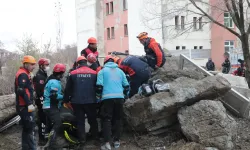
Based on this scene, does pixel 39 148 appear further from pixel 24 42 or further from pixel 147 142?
pixel 24 42

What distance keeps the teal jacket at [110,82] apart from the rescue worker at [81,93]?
→ 0.68ft

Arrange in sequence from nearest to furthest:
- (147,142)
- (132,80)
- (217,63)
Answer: (147,142), (132,80), (217,63)

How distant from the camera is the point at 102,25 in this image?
126 ft

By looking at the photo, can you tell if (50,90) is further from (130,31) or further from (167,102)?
(130,31)

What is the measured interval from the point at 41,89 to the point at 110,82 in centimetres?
175

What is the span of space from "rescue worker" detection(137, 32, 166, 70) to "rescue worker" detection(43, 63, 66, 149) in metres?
2.27

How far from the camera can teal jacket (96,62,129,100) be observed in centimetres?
602

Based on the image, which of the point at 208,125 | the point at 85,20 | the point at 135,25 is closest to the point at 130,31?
the point at 135,25

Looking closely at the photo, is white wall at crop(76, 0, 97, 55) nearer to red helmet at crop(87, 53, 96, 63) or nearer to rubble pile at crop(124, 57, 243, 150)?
red helmet at crop(87, 53, 96, 63)

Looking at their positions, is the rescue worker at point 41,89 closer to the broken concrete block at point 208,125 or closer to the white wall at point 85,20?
the broken concrete block at point 208,125

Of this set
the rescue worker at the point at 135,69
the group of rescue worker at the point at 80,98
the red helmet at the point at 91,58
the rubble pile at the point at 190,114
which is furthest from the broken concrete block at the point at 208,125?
the red helmet at the point at 91,58

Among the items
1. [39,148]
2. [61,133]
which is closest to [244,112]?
[61,133]

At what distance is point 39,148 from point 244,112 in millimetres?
4602

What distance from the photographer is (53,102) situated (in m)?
6.40
